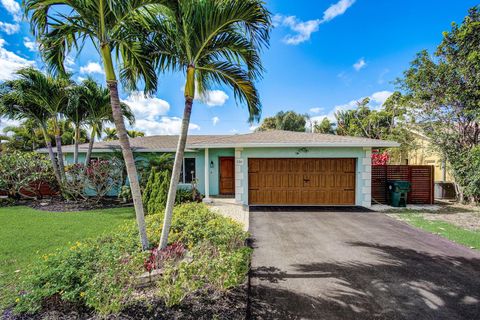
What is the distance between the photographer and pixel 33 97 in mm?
9352

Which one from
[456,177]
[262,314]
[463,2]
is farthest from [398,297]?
[463,2]

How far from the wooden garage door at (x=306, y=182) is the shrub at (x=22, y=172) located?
10.4 metres

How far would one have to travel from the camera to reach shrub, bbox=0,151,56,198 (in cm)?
995

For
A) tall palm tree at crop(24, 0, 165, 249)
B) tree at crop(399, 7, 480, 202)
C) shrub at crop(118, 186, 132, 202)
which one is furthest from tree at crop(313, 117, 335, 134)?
tall palm tree at crop(24, 0, 165, 249)

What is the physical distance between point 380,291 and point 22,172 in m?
14.6

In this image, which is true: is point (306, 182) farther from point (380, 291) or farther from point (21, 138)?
point (21, 138)

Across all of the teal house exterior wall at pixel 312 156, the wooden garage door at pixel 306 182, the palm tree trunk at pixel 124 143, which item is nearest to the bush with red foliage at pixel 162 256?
the palm tree trunk at pixel 124 143

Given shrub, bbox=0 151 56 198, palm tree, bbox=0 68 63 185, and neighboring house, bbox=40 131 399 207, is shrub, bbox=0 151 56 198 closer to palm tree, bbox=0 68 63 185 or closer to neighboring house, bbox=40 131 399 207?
palm tree, bbox=0 68 63 185

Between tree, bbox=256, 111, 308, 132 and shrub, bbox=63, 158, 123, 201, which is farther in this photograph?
tree, bbox=256, 111, 308, 132

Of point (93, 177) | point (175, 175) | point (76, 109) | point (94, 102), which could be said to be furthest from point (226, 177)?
point (175, 175)

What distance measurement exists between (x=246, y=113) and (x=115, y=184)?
858cm

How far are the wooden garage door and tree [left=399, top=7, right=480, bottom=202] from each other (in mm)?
5045

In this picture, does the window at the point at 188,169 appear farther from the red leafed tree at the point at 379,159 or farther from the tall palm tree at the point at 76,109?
the red leafed tree at the point at 379,159

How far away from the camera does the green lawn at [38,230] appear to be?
14.0ft
